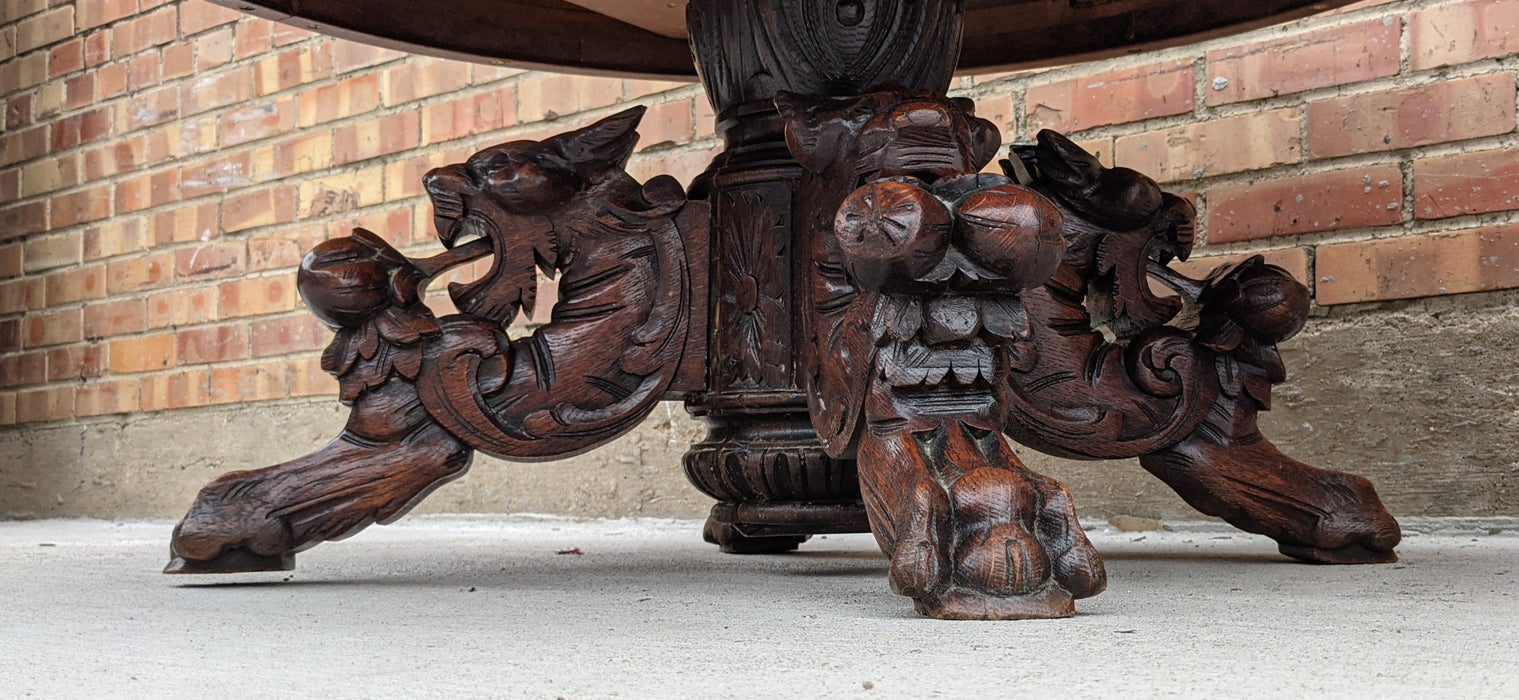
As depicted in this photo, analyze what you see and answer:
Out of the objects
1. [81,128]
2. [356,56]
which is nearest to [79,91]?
[81,128]

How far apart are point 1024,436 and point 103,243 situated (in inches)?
94.6

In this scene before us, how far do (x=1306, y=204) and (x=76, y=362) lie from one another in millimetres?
2382

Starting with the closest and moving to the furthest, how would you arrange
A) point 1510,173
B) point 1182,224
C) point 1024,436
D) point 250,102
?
1. point 1024,436
2. point 1182,224
3. point 1510,173
4. point 250,102

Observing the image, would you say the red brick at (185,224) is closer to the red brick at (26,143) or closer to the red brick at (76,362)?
the red brick at (76,362)

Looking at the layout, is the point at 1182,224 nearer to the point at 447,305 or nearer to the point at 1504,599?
the point at 1504,599

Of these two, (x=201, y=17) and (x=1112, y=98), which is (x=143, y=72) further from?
(x=1112, y=98)

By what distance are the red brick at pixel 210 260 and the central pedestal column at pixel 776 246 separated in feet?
5.97

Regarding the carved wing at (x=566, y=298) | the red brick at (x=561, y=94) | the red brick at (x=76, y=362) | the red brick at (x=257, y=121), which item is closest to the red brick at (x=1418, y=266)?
the carved wing at (x=566, y=298)

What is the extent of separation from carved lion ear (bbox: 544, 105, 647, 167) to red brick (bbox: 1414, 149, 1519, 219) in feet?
2.69

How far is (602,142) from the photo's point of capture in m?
1.11

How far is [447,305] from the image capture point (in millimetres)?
2299

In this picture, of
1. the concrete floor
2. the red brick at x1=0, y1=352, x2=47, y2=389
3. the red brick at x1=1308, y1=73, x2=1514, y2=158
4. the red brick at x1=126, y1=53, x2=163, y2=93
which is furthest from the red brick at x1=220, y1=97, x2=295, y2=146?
the red brick at x1=1308, y1=73, x2=1514, y2=158

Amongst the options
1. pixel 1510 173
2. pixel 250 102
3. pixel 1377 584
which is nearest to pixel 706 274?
pixel 1377 584

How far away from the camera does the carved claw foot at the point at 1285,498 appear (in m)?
1.10
